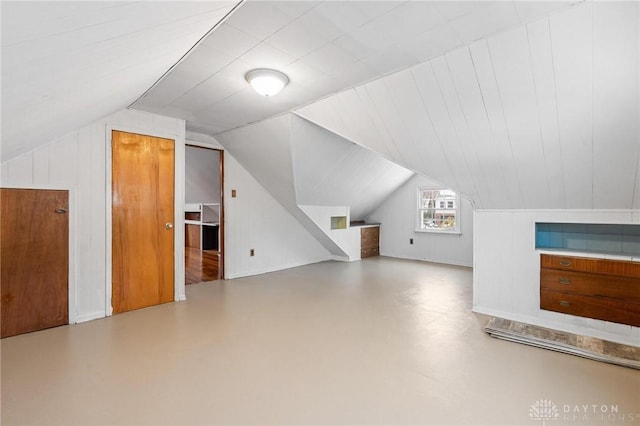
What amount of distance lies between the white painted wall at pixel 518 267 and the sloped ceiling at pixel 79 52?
3.12m

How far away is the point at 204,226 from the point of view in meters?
7.51

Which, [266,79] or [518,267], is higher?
[266,79]

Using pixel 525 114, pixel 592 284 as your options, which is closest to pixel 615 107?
pixel 525 114

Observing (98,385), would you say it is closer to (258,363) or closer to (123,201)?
(258,363)

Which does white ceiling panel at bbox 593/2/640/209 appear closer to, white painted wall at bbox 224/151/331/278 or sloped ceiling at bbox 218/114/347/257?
sloped ceiling at bbox 218/114/347/257

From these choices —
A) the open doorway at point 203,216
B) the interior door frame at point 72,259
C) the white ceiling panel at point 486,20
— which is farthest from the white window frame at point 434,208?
the interior door frame at point 72,259

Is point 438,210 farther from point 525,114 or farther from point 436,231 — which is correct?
point 525,114

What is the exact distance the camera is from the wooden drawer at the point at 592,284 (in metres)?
2.48

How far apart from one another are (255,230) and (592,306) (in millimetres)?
4287

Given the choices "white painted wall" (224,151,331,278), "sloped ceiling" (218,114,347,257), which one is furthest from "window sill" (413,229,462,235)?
"white painted wall" (224,151,331,278)

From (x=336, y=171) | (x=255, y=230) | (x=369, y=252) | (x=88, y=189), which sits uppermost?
(x=336, y=171)

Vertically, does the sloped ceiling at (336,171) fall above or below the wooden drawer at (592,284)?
above

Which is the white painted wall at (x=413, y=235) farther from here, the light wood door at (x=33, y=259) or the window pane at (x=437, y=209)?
the light wood door at (x=33, y=259)

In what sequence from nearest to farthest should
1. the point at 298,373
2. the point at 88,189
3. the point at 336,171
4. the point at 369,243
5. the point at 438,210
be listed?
the point at 298,373
the point at 88,189
the point at 336,171
the point at 438,210
the point at 369,243
